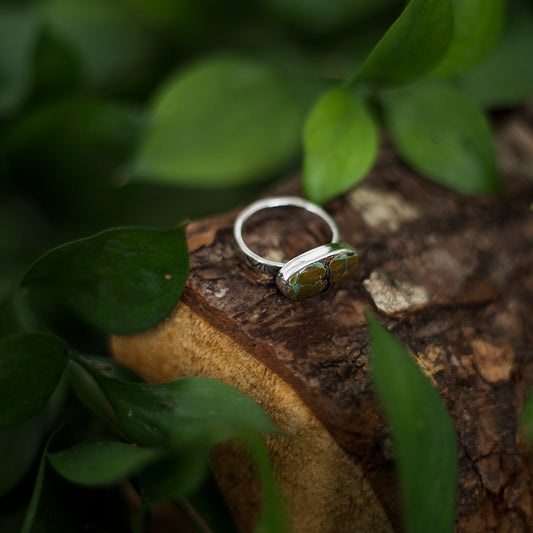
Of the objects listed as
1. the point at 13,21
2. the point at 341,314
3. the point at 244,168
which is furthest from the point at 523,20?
the point at 13,21

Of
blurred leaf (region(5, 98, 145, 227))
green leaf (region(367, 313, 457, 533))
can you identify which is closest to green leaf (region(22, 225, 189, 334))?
green leaf (region(367, 313, 457, 533))

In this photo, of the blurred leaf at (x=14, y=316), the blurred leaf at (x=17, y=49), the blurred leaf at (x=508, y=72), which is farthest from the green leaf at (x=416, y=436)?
the blurred leaf at (x=17, y=49)

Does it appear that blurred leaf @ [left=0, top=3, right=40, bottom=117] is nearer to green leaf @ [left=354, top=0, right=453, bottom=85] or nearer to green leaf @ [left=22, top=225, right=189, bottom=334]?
green leaf @ [left=22, top=225, right=189, bottom=334]

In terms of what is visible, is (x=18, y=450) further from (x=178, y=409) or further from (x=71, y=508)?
(x=178, y=409)

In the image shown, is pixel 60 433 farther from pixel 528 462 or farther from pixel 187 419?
pixel 528 462

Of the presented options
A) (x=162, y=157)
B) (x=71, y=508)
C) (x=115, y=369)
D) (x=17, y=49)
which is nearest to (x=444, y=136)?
(x=162, y=157)

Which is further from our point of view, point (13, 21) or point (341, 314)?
point (13, 21)
